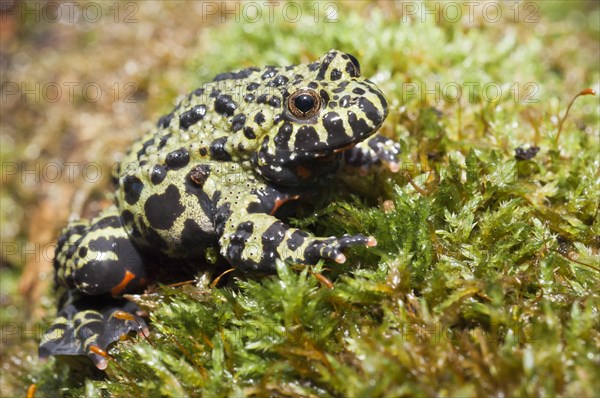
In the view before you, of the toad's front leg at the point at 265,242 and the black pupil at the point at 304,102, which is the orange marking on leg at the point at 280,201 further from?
the black pupil at the point at 304,102

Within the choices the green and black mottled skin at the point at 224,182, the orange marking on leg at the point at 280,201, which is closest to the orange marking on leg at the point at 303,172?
the green and black mottled skin at the point at 224,182

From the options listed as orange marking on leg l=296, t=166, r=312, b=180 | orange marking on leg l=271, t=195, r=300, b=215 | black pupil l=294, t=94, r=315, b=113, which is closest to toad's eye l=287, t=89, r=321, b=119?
black pupil l=294, t=94, r=315, b=113

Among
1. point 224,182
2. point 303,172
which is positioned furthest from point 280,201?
point 224,182

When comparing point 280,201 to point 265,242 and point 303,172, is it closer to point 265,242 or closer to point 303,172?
point 303,172

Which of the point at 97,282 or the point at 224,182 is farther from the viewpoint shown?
the point at 97,282

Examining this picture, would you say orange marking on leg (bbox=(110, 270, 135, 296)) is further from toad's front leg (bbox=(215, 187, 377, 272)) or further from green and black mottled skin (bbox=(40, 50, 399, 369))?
toad's front leg (bbox=(215, 187, 377, 272))

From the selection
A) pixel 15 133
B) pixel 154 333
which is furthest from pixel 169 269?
pixel 15 133

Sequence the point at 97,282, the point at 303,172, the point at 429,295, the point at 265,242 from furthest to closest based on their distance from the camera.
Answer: the point at 97,282 < the point at 303,172 < the point at 265,242 < the point at 429,295

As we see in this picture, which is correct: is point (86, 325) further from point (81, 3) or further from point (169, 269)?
point (81, 3)
